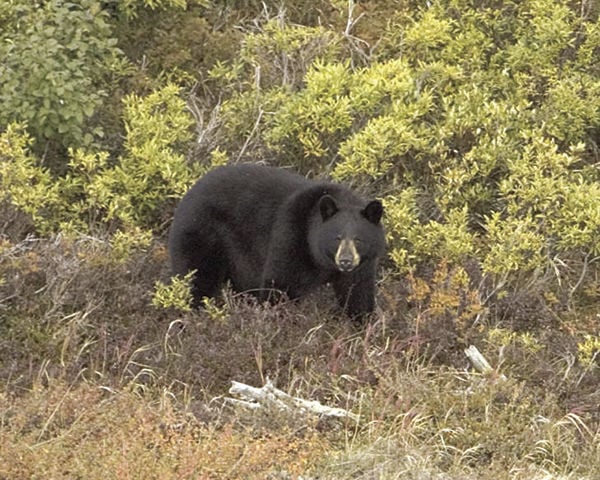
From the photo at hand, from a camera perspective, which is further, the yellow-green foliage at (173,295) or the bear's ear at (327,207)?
the yellow-green foliage at (173,295)

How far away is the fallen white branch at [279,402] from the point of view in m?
6.90

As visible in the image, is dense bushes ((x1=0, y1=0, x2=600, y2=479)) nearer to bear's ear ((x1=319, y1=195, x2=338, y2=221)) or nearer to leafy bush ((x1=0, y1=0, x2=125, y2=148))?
leafy bush ((x1=0, y1=0, x2=125, y2=148))

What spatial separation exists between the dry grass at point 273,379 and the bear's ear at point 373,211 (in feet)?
1.76

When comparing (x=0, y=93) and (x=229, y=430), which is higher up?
(x=0, y=93)

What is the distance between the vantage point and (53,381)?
709 centimetres

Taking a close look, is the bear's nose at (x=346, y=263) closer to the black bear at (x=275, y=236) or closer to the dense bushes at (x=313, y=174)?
the black bear at (x=275, y=236)

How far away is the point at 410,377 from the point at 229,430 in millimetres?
1360

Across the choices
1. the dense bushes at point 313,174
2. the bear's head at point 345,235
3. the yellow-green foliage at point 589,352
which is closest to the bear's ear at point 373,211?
the bear's head at point 345,235

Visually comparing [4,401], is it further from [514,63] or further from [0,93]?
[514,63]

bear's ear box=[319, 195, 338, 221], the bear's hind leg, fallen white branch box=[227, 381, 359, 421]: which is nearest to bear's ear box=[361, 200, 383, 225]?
bear's ear box=[319, 195, 338, 221]

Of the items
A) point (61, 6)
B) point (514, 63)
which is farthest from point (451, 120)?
point (61, 6)

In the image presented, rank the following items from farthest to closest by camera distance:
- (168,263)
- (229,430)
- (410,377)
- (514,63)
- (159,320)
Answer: (514,63), (168,263), (159,320), (410,377), (229,430)

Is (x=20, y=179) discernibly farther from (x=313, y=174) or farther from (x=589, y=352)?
(x=589, y=352)

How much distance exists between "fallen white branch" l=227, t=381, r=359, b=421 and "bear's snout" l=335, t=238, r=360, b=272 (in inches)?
48.4
